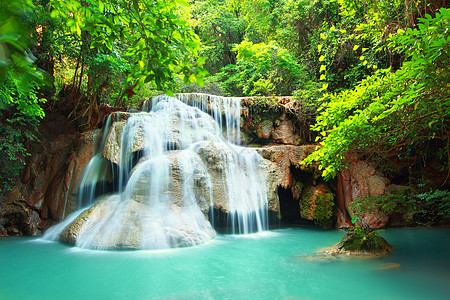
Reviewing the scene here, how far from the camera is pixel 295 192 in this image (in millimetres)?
8828

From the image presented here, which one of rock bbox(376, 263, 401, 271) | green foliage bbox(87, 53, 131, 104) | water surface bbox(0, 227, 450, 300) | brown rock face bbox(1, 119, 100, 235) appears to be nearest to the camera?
water surface bbox(0, 227, 450, 300)

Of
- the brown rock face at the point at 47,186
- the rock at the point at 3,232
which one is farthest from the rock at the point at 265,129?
the rock at the point at 3,232

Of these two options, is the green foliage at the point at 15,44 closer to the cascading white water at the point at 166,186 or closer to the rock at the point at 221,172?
the cascading white water at the point at 166,186

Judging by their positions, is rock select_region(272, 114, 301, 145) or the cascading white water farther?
rock select_region(272, 114, 301, 145)

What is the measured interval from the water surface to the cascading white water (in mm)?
498

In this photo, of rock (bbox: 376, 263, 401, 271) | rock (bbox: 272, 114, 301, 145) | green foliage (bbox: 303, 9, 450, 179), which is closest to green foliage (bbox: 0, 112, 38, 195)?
rock (bbox: 272, 114, 301, 145)

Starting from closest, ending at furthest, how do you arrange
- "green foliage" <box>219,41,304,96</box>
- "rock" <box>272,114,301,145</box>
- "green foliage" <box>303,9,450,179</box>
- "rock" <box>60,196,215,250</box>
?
1. "green foliage" <box>303,9,450,179</box>
2. "rock" <box>60,196,215,250</box>
3. "rock" <box>272,114,301,145</box>
4. "green foliage" <box>219,41,304,96</box>

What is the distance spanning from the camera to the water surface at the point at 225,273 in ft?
12.5

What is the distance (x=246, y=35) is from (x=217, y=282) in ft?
54.0

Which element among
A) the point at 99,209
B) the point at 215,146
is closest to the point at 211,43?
the point at 215,146

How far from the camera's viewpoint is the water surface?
381 centimetres

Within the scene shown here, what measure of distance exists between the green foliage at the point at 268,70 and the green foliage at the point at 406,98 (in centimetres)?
707

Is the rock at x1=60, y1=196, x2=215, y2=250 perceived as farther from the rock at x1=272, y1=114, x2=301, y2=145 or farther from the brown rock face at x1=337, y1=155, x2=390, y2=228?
the rock at x1=272, y1=114, x2=301, y2=145

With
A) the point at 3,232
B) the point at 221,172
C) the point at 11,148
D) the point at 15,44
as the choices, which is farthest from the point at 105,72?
the point at 15,44
